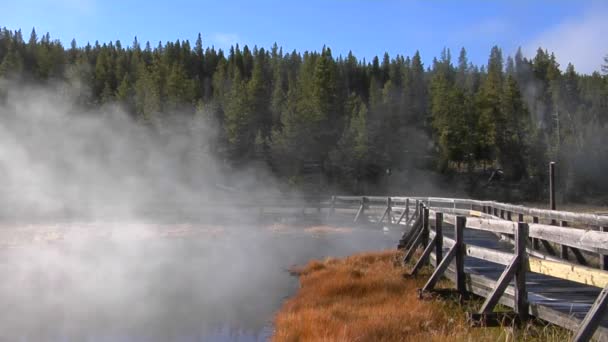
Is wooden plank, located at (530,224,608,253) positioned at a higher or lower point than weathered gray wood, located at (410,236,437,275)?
higher

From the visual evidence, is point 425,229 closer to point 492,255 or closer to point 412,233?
point 412,233

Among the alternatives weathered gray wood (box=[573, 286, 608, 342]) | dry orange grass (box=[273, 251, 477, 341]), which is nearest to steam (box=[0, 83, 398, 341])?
dry orange grass (box=[273, 251, 477, 341])

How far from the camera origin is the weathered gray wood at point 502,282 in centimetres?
695

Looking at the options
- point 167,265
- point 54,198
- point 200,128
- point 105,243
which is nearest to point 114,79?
point 200,128

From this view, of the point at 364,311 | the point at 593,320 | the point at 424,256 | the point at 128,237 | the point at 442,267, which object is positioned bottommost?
the point at 128,237

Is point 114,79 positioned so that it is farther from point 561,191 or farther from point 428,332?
point 428,332

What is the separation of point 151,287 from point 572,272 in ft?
32.2

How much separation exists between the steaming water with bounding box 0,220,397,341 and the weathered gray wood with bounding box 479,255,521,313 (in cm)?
380

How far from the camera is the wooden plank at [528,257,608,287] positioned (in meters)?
5.65

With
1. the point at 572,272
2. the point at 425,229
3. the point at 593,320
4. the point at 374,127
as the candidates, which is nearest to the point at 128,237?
the point at 425,229

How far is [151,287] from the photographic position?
13.5 metres

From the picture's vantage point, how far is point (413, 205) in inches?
1034

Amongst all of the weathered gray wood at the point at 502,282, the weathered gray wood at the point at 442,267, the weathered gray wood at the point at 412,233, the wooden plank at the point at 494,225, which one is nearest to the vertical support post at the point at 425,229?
the weathered gray wood at the point at 412,233

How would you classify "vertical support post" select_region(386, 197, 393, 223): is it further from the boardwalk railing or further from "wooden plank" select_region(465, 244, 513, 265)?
"wooden plank" select_region(465, 244, 513, 265)
